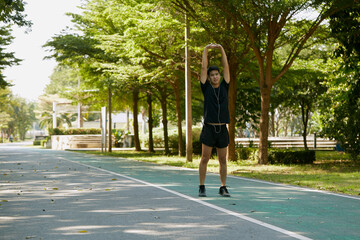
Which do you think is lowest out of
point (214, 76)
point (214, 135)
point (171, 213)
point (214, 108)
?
point (171, 213)

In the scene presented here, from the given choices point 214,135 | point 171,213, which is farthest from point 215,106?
point 171,213

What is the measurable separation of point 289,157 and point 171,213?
42.5 ft

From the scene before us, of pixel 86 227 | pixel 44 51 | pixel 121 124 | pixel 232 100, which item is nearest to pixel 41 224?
pixel 86 227

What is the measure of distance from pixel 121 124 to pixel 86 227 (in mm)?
82540

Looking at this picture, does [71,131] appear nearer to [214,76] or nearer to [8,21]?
[8,21]

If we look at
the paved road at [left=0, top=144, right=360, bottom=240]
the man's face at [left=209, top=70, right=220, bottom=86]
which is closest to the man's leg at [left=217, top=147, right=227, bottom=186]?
the paved road at [left=0, top=144, right=360, bottom=240]

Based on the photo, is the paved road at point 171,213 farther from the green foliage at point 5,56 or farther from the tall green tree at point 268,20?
the green foliage at point 5,56

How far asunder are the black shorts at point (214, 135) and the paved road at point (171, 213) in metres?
0.93

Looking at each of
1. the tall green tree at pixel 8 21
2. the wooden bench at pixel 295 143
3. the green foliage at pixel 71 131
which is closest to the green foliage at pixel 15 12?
the tall green tree at pixel 8 21

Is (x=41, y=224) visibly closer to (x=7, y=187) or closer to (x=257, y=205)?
(x=257, y=205)

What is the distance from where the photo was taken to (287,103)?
3020 centimetres

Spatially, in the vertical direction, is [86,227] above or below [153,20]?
below

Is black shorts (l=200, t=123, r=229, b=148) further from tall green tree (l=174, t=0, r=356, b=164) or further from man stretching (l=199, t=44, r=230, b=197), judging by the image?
tall green tree (l=174, t=0, r=356, b=164)

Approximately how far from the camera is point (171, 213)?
6840 mm
